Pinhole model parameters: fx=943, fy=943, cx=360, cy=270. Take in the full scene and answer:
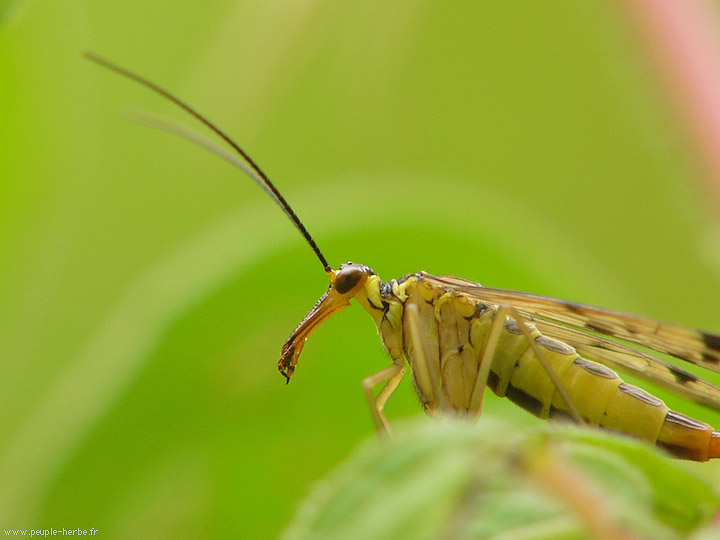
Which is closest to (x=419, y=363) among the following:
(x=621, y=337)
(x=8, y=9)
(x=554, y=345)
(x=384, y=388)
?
(x=384, y=388)

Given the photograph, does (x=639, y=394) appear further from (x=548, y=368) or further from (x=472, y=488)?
(x=472, y=488)

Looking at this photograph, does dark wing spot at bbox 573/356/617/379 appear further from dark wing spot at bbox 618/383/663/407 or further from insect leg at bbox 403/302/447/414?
insect leg at bbox 403/302/447/414

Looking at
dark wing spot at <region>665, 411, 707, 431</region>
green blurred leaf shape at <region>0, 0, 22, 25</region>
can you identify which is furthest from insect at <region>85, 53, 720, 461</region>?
green blurred leaf shape at <region>0, 0, 22, 25</region>

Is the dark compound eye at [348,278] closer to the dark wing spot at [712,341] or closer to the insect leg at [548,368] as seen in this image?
the insect leg at [548,368]

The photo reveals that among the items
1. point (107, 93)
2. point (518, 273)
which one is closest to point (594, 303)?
point (518, 273)

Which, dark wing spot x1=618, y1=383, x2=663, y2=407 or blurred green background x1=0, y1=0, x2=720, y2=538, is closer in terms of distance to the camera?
blurred green background x1=0, y1=0, x2=720, y2=538

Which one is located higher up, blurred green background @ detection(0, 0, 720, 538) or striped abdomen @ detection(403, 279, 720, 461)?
blurred green background @ detection(0, 0, 720, 538)
